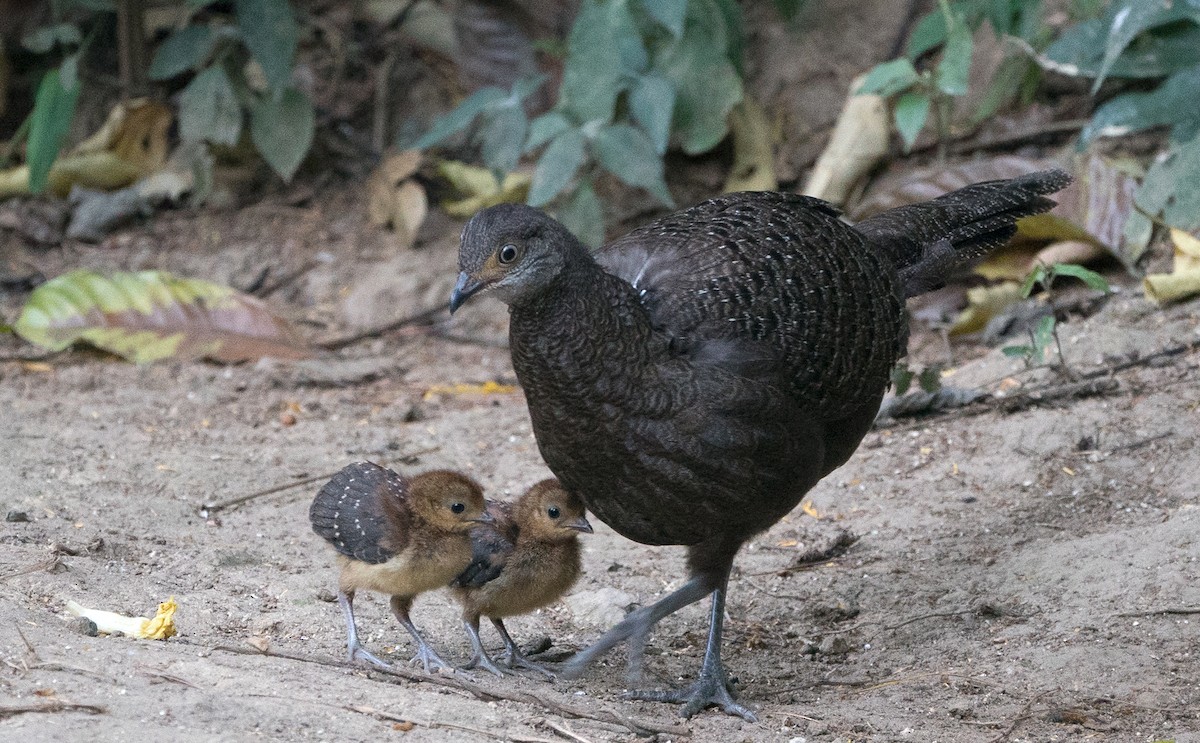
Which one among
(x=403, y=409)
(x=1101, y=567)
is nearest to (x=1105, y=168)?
(x=1101, y=567)

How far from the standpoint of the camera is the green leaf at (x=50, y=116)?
7844 mm

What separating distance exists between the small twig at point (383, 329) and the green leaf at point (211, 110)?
1.53 meters

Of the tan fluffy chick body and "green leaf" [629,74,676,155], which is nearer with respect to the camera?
the tan fluffy chick body

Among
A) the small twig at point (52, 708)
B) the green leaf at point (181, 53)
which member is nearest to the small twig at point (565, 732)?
the small twig at point (52, 708)

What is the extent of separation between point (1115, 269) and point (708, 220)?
3376 millimetres

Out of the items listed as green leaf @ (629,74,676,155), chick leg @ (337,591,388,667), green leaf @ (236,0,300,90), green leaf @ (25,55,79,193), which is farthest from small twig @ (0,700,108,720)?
green leaf @ (25,55,79,193)

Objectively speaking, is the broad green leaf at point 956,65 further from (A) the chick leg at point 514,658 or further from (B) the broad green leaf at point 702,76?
(A) the chick leg at point 514,658

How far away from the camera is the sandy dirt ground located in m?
3.52

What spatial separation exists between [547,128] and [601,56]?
0.48 meters

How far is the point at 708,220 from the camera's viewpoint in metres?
4.56

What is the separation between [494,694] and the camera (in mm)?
3760

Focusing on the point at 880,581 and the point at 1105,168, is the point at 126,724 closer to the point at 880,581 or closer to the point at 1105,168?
the point at 880,581

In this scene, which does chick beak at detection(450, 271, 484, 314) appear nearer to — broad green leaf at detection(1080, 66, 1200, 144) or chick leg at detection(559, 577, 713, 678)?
chick leg at detection(559, 577, 713, 678)

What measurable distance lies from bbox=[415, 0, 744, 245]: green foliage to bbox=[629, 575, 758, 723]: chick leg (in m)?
3.03
